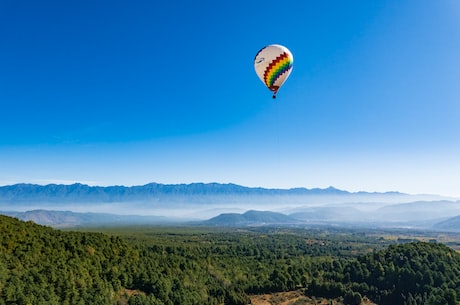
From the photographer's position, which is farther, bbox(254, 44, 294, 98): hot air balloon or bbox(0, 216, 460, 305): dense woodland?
bbox(0, 216, 460, 305): dense woodland

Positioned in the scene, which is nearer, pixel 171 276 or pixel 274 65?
pixel 274 65

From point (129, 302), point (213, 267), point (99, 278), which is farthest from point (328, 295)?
point (99, 278)

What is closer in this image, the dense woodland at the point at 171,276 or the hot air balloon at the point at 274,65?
the hot air balloon at the point at 274,65

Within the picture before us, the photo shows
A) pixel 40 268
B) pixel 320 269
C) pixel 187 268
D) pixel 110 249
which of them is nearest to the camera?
pixel 40 268

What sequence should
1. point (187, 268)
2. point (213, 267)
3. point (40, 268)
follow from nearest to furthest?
point (40, 268), point (187, 268), point (213, 267)

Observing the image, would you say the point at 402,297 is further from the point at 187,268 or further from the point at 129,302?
the point at 129,302

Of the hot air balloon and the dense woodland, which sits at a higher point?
the hot air balloon

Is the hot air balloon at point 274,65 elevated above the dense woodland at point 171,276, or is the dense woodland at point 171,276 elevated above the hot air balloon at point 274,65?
the hot air balloon at point 274,65

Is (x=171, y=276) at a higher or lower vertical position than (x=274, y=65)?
lower
